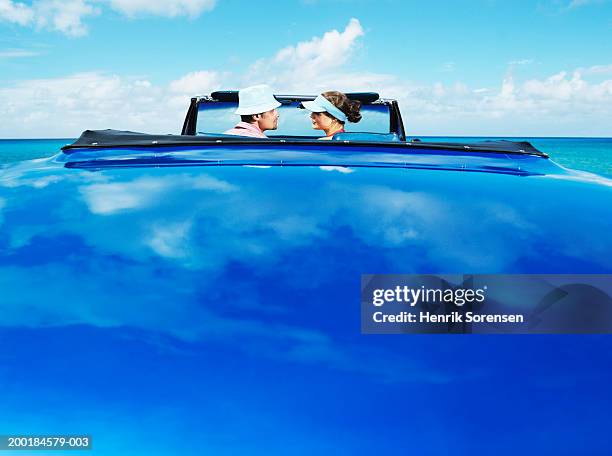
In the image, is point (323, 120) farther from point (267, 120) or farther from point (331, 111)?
point (267, 120)

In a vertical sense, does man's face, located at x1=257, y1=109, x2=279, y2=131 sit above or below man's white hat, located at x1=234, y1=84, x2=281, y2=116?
below

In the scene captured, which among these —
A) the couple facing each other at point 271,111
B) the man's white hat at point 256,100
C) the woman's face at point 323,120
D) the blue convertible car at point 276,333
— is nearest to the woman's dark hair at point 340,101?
the couple facing each other at point 271,111

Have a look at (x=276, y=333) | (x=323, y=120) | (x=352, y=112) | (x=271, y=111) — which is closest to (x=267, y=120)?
(x=271, y=111)

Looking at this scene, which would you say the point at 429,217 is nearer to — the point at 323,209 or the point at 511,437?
the point at 323,209

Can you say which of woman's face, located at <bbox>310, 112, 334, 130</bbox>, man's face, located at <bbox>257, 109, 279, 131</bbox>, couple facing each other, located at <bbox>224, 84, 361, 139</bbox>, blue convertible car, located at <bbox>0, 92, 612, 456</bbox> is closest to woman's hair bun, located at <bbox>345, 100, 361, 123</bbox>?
couple facing each other, located at <bbox>224, 84, 361, 139</bbox>

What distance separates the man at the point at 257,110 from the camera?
14.1ft

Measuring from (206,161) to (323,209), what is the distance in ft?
1.91

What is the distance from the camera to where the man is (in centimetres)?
429

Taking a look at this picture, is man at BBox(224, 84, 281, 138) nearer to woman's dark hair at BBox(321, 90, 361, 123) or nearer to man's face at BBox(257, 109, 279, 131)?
man's face at BBox(257, 109, 279, 131)

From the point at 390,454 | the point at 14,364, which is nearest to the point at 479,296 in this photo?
the point at 390,454

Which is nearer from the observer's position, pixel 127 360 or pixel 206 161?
pixel 127 360

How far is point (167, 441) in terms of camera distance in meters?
1.44

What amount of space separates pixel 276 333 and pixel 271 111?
3023mm

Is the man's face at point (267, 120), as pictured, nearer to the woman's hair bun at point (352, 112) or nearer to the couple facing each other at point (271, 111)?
the couple facing each other at point (271, 111)
